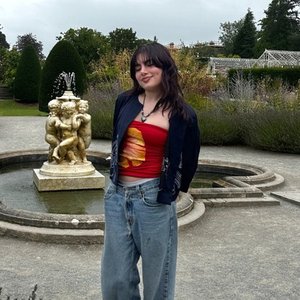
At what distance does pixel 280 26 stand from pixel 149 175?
60239 mm

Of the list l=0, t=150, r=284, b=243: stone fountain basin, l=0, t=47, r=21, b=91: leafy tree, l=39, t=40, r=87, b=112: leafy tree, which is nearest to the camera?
l=0, t=150, r=284, b=243: stone fountain basin

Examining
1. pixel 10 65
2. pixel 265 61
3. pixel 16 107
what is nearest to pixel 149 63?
pixel 16 107

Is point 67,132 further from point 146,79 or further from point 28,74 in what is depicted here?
point 28,74

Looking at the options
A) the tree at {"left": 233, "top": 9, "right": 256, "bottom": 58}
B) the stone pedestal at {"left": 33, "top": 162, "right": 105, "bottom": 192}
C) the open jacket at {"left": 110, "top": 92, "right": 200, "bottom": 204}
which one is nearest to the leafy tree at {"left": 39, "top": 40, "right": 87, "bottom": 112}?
the stone pedestal at {"left": 33, "top": 162, "right": 105, "bottom": 192}

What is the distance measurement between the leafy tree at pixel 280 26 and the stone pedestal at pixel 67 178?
53.8m

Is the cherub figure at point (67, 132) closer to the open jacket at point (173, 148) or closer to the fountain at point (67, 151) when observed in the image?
the fountain at point (67, 151)

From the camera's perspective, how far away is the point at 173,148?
2.51 meters

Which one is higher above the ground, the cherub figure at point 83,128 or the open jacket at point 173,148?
the open jacket at point 173,148

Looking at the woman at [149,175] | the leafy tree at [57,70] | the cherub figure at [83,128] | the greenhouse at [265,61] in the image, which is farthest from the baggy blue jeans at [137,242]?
the greenhouse at [265,61]

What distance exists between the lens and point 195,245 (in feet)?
16.9

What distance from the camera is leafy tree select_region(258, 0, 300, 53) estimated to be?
58.3 meters

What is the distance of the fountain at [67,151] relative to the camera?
23.0ft

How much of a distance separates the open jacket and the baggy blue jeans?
0.06 metres

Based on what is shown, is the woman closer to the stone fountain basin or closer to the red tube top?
the red tube top
